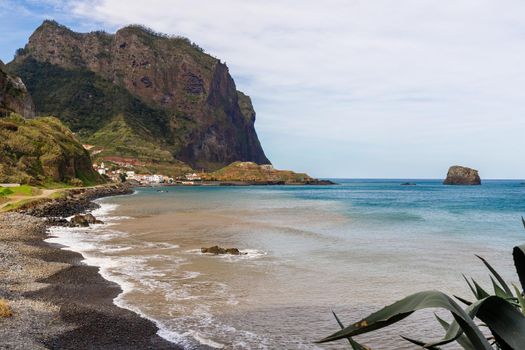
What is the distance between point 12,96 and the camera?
107250mm

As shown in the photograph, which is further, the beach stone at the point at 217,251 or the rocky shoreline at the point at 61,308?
the beach stone at the point at 217,251

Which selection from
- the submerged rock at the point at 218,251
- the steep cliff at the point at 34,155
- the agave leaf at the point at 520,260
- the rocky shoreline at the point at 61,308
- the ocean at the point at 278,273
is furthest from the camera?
the steep cliff at the point at 34,155

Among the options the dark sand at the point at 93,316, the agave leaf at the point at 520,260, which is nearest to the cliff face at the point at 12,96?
the dark sand at the point at 93,316

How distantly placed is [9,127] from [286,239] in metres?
71.4

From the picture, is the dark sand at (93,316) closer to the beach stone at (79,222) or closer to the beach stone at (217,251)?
the beach stone at (217,251)

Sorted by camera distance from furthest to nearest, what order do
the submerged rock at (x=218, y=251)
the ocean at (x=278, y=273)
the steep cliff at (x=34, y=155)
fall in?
the steep cliff at (x=34, y=155)
the submerged rock at (x=218, y=251)
the ocean at (x=278, y=273)

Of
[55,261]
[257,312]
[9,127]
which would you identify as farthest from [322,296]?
[9,127]

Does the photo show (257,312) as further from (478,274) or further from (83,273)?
(478,274)

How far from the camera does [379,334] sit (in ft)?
38.5

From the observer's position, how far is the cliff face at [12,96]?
10138 cm

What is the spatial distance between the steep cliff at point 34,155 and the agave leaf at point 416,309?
7438cm

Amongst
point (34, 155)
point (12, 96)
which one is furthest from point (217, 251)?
point (12, 96)

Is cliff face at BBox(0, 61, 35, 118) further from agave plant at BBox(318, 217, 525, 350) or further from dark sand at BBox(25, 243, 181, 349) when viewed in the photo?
agave plant at BBox(318, 217, 525, 350)

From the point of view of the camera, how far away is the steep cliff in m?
72.9
